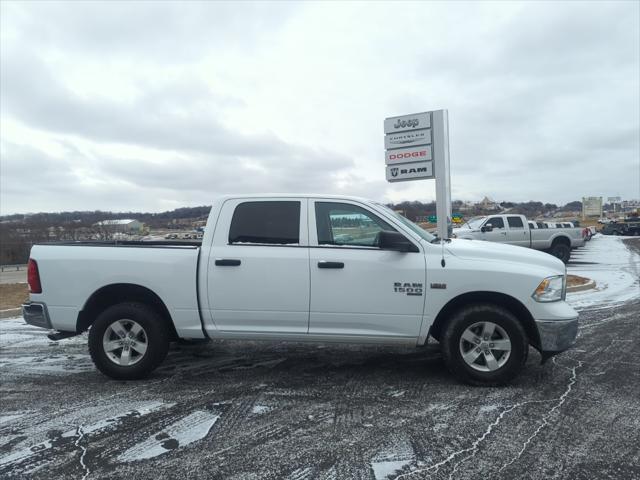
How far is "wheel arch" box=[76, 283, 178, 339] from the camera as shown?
16.1 feet

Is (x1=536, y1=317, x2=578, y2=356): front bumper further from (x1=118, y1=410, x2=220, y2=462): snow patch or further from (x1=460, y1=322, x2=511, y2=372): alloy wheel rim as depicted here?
(x1=118, y1=410, x2=220, y2=462): snow patch

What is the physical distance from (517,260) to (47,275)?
4878 millimetres

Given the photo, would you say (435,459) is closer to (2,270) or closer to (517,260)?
(517,260)

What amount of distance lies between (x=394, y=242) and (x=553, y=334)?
174 cm

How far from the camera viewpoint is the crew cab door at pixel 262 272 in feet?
15.2

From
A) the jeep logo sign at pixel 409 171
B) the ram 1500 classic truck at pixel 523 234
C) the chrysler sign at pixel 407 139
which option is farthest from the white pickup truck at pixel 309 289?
the ram 1500 classic truck at pixel 523 234

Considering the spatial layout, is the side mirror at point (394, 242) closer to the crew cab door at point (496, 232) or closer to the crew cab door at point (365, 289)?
the crew cab door at point (365, 289)

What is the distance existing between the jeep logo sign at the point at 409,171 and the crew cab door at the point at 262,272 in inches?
338

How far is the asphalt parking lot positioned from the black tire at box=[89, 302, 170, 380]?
0.17 meters

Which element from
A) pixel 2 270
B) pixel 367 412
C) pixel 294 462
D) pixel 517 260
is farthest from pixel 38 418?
pixel 2 270

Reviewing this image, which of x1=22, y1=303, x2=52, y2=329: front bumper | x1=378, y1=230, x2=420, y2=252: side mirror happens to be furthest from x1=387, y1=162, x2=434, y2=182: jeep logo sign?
x1=22, y1=303, x2=52, y2=329: front bumper

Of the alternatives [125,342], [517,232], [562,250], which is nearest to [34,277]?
[125,342]

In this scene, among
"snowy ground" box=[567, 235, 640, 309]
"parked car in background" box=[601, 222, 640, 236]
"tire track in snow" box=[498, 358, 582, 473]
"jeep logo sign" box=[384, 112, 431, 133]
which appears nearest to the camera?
"tire track in snow" box=[498, 358, 582, 473]

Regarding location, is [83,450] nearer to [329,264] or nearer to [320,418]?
[320,418]
